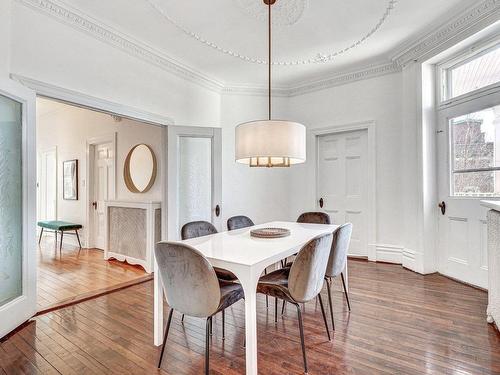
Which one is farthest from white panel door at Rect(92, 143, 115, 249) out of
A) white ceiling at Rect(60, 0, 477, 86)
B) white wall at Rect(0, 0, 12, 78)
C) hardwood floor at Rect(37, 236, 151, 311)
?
white wall at Rect(0, 0, 12, 78)

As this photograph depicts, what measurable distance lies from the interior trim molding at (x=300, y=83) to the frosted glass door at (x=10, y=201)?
1012 mm

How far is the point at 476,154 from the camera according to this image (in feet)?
10.3

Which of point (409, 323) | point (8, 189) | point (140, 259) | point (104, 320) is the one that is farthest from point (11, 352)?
point (409, 323)

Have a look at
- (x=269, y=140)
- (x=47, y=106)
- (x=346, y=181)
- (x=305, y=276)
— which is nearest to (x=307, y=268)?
(x=305, y=276)

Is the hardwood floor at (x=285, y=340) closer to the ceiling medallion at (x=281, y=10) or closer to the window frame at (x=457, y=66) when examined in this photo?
the window frame at (x=457, y=66)

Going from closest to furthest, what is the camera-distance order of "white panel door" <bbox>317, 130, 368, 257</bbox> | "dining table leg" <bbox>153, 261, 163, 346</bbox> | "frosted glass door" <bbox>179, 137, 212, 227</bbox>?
"dining table leg" <bbox>153, 261, 163, 346</bbox>
"frosted glass door" <bbox>179, 137, 212, 227</bbox>
"white panel door" <bbox>317, 130, 368, 257</bbox>

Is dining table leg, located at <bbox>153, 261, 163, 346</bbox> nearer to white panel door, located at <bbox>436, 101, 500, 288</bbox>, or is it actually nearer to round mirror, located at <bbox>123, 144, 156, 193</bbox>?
round mirror, located at <bbox>123, 144, 156, 193</bbox>

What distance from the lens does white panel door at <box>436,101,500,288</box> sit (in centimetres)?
300

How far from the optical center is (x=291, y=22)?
2.97 metres

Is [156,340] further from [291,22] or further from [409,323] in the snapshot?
[291,22]

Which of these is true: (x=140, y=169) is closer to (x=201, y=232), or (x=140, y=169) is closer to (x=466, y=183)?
(x=201, y=232)

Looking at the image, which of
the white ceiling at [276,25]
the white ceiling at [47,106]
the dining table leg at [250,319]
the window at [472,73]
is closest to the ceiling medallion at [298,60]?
the white ceiling at [276,25]

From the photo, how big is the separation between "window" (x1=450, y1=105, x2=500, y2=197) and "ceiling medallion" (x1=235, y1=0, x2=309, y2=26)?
226 centimetres

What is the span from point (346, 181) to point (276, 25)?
8.23 feet
